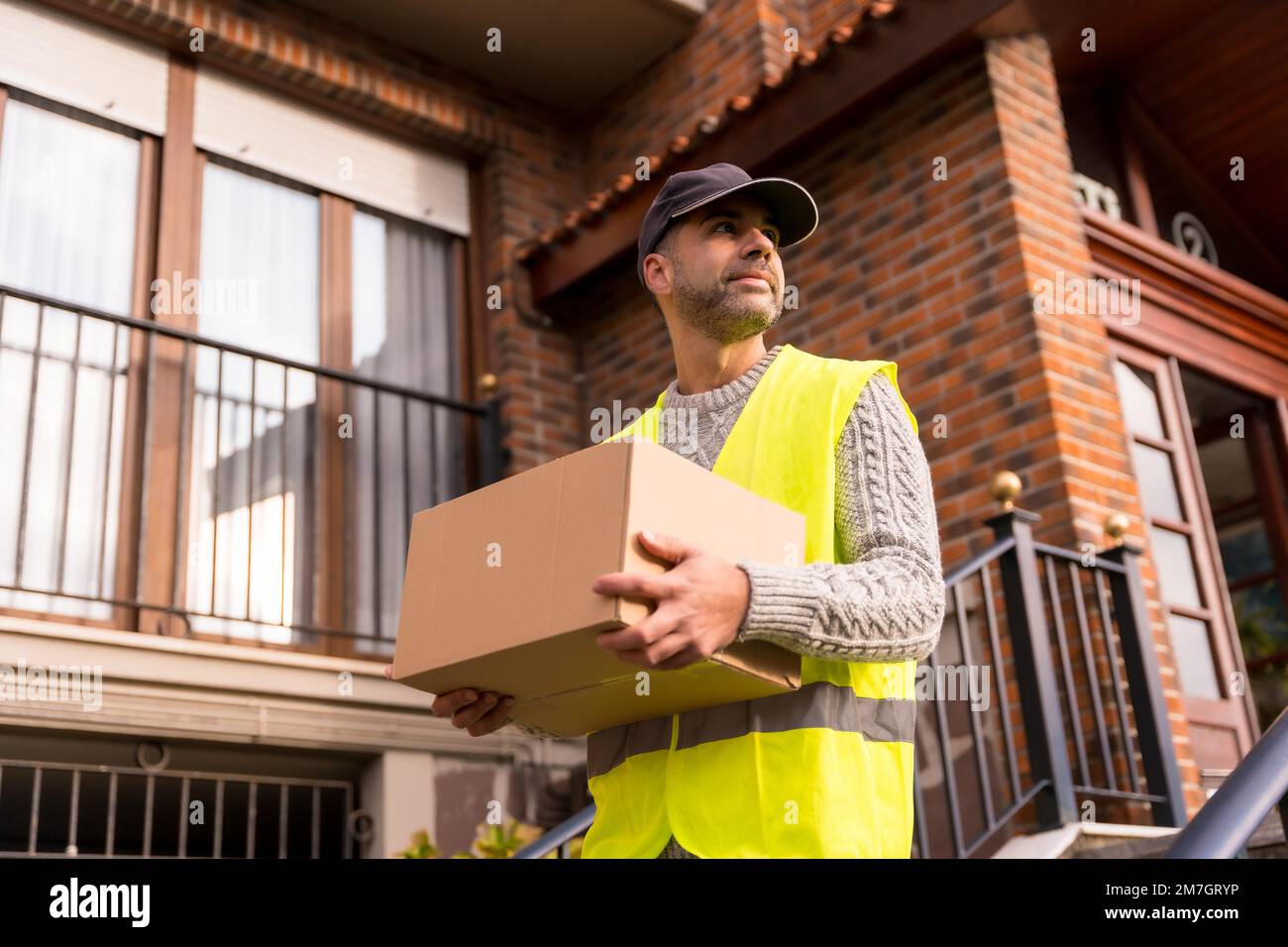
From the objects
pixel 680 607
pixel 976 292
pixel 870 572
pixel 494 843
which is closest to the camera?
pixel 680 607

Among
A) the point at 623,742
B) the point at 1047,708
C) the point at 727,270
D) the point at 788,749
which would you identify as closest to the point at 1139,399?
the point at 1047,708

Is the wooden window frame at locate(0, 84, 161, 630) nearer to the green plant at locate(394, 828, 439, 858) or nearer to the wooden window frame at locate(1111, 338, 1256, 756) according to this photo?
the green plant at locate(394, 828, 439, 858)

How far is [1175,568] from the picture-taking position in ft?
18.5

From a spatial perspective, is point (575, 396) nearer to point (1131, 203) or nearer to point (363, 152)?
point (363, 152)

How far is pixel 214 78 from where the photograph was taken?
6.53m

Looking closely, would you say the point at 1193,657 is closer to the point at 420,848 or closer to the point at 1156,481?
the point at 1156,481

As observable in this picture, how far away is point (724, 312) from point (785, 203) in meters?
0.22

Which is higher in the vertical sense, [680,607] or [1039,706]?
[1039,706]

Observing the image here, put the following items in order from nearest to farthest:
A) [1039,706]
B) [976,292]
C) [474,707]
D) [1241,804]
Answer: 1. [474,707]
2. [1241,804]
3. [1039,706]
4. [976,292]

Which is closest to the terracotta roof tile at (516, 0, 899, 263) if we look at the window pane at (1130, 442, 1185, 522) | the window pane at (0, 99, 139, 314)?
the window pane at (0, 99, 139, 314)

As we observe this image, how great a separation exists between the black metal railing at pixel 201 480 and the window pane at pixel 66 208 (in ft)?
0.68

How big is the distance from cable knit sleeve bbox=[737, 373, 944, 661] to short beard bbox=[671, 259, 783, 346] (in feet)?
0.82
